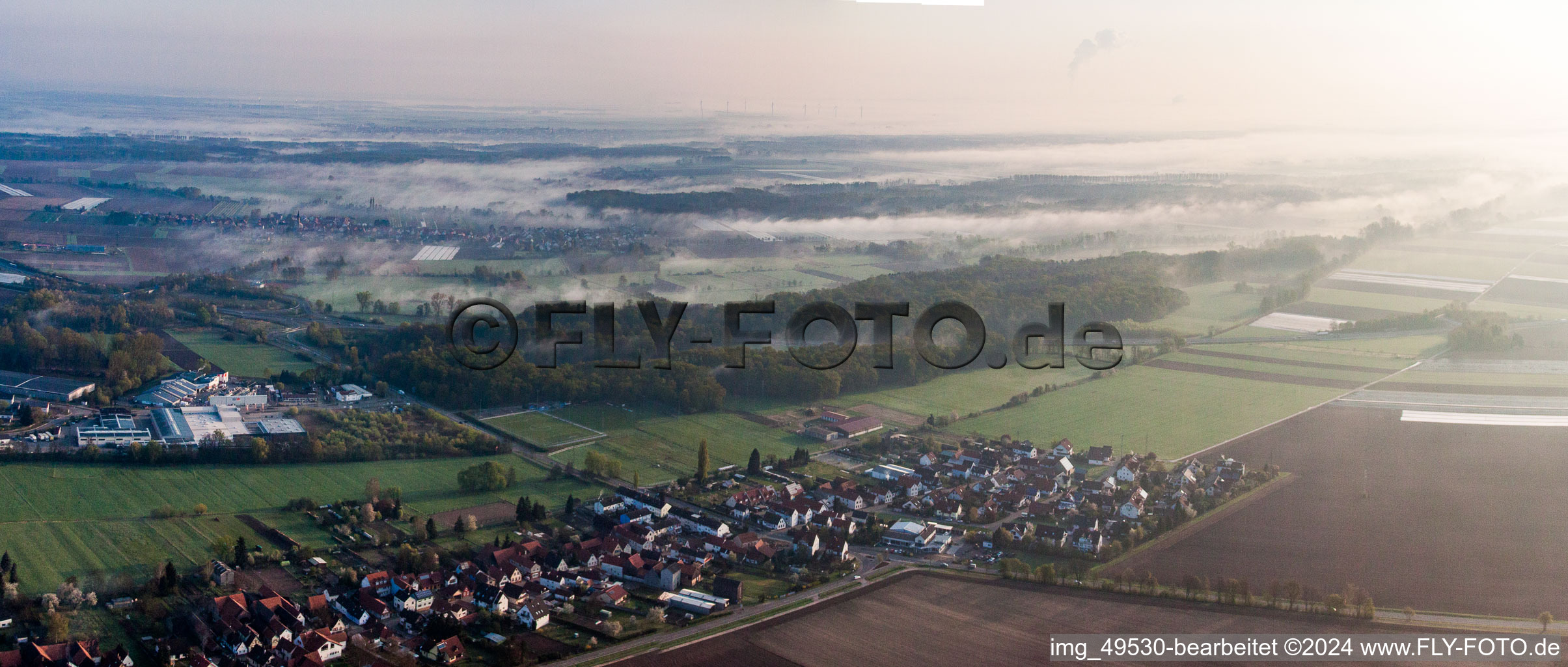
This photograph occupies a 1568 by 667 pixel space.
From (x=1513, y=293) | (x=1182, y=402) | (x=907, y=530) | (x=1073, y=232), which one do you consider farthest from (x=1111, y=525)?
(x=1073, y=232)

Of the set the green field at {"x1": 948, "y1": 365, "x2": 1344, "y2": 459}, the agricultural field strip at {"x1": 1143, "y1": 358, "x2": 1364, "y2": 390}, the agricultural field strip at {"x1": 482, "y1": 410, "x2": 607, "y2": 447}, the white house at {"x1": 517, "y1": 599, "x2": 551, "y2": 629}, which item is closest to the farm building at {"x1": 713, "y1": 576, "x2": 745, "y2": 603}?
the white house at {"x1": 517, "y1": 599, "x2": 551, "y2": 629}

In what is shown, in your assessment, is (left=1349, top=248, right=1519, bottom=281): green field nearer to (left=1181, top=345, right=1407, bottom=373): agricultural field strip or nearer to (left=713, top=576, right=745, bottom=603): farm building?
(left=1181, top=345, right=1407, bottom=373): agricultural field strip

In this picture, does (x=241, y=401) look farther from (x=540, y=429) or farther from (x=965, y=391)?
(x=965, y=391)

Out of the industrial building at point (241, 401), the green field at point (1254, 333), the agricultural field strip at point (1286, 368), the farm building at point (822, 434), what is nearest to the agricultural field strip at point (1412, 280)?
the green field at point (1254, 333)

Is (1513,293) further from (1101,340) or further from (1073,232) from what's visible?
(1073,232)

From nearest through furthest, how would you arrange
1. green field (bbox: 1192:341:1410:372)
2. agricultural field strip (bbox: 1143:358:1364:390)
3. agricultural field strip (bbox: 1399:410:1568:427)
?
agricultural field strip (bbox: 1399:410:1568:427) → agricultural field strip (bbox: 1143:358:1364:390) → green field (bbox: 1192:341:1410:372)
